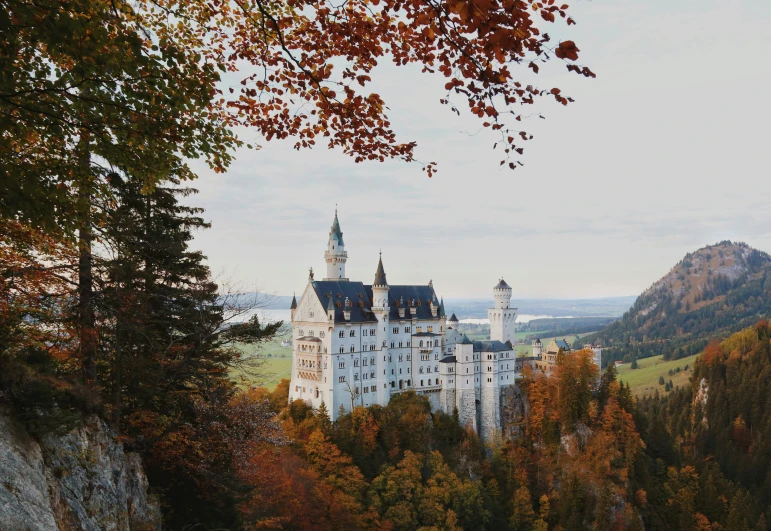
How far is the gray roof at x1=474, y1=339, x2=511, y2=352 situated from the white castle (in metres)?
0.13

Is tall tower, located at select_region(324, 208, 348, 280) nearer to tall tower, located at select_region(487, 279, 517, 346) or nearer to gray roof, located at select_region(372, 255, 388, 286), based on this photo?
gray roof, located at select_region(372, 255, 388, 286)

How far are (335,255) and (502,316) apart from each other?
25.4m

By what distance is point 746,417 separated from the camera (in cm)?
11025

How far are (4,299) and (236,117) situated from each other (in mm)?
7899

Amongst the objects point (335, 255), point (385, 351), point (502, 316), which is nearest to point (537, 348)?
point (502, 316)

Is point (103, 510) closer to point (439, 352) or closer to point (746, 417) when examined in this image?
point (439, 352)

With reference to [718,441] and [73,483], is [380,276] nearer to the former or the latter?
[73,483]

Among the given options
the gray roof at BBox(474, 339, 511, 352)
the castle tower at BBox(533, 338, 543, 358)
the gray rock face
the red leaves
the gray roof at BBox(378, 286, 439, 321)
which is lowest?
the castle tower at BBox(533, 338, 543, 358)

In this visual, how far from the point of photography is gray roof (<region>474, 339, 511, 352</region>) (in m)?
71.3

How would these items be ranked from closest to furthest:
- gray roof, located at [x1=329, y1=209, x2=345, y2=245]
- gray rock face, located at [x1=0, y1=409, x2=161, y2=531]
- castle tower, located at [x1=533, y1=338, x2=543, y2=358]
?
1. gray rock face, located at [x1=0, y1=409, x2=161, y2=531]
2. gray roof, located at [x1=329, y1=209, x2=345, y2=245]
3. castle tower, located at [x1=533, y1=338, x2=543, y2=358]

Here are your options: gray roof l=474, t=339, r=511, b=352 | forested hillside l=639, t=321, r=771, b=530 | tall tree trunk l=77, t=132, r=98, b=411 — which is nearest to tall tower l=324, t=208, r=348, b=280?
gray roof l=474, t=339, r=511, b=352

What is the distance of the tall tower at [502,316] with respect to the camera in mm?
76000

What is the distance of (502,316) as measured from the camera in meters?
76.6

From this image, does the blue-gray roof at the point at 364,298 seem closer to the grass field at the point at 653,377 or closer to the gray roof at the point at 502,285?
the gray roof at the point at 502,285
